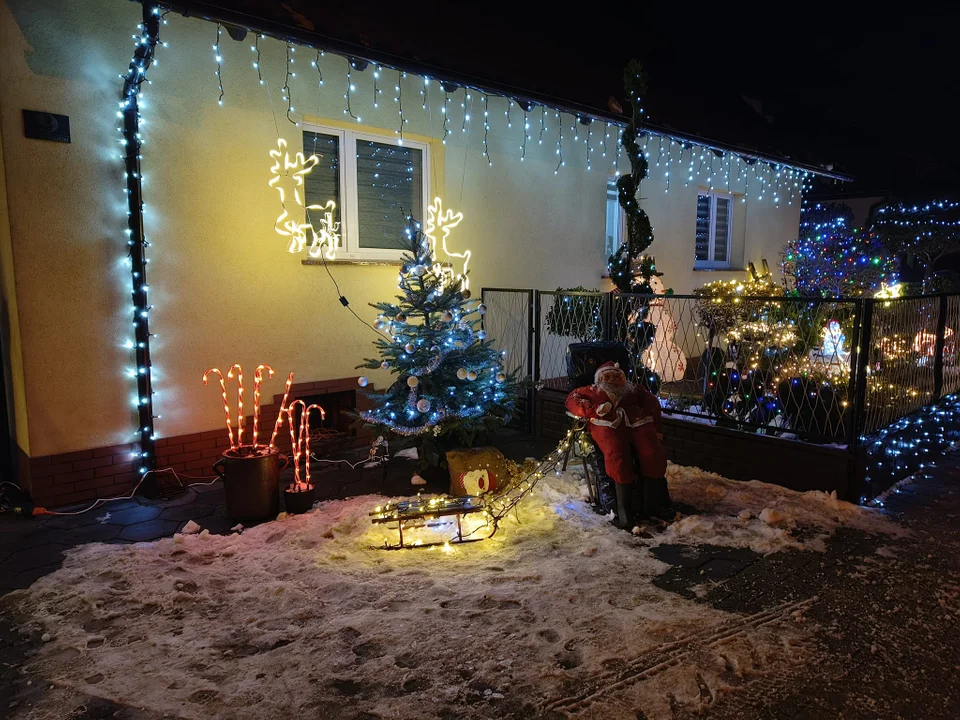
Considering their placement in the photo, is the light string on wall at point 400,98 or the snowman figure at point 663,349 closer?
the light string on wall at point 400,98

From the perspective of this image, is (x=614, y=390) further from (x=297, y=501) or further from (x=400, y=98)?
(x=400, y=98)

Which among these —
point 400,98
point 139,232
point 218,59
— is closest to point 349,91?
point 400,98

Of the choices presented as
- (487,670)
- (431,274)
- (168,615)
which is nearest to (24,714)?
(168,615)

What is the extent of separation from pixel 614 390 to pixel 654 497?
88 cm

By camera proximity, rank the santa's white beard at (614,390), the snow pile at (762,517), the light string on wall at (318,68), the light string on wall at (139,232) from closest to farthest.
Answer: the snow pile at (762,517) → the santa's white beard at (614,390) → the light string on wall at (139,232) → the light string on wall at (318,68)

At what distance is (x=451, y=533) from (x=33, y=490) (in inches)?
136

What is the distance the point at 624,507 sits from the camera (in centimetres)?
476

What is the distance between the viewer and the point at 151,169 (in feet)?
18.0

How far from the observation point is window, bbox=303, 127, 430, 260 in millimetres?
6766

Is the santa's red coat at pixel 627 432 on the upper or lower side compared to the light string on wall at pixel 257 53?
lower

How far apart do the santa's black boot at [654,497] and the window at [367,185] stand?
3.61 metres

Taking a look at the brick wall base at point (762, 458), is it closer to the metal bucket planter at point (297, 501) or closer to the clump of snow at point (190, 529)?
→ the metal bucket planter at point (297, 501)

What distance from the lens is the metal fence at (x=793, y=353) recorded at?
5598 millimetres

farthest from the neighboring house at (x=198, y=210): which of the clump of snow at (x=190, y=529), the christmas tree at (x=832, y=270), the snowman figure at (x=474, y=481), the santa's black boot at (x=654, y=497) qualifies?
the christmas tree at (x=832, y=270)
